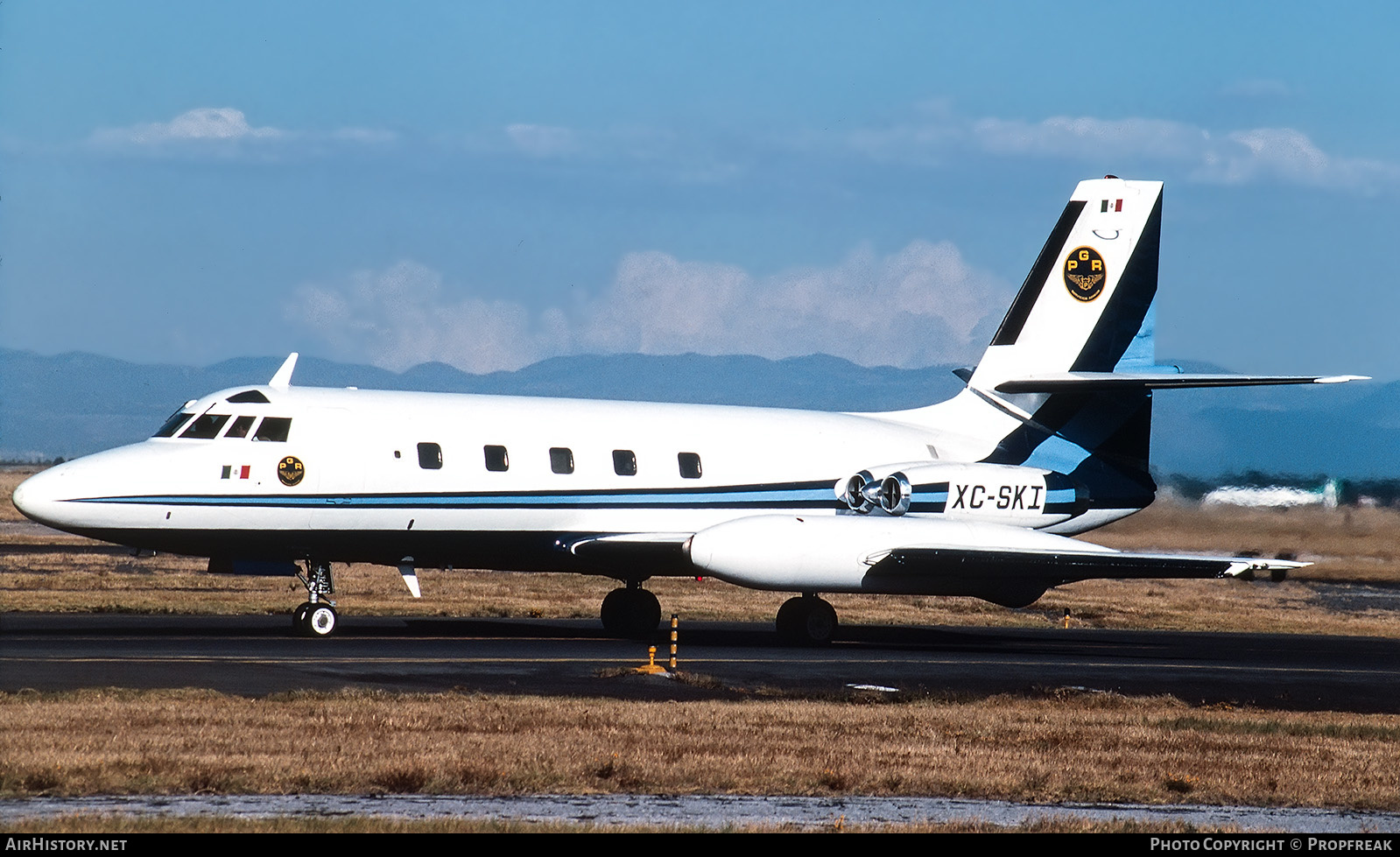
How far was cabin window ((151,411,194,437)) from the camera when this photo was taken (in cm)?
2509

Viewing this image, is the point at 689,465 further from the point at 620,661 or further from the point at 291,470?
the point at 291,470

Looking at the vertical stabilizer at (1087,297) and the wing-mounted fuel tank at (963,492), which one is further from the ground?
the vertical stabilizer at (1087,297)

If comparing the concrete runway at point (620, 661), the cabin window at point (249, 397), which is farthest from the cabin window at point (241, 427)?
the concrete runway at point (620, 661)

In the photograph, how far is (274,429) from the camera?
25.3m

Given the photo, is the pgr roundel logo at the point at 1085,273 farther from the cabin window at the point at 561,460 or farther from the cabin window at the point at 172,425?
the cabin window at the point at 172,425

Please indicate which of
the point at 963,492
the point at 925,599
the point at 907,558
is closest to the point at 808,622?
the point at 907,558

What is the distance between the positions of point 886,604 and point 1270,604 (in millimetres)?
11253

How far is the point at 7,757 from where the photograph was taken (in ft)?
42.7

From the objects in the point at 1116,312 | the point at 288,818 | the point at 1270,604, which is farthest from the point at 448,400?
the point at 1270,604

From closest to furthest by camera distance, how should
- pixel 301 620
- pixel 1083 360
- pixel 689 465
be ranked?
pixel 301 620
pixel 689 465
pixel 1083 360

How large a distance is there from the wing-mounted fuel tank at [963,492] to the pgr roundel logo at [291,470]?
9.42 m

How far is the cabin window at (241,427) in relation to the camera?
25062 mm

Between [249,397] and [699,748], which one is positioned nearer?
[699,748]

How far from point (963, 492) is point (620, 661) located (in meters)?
8.90
